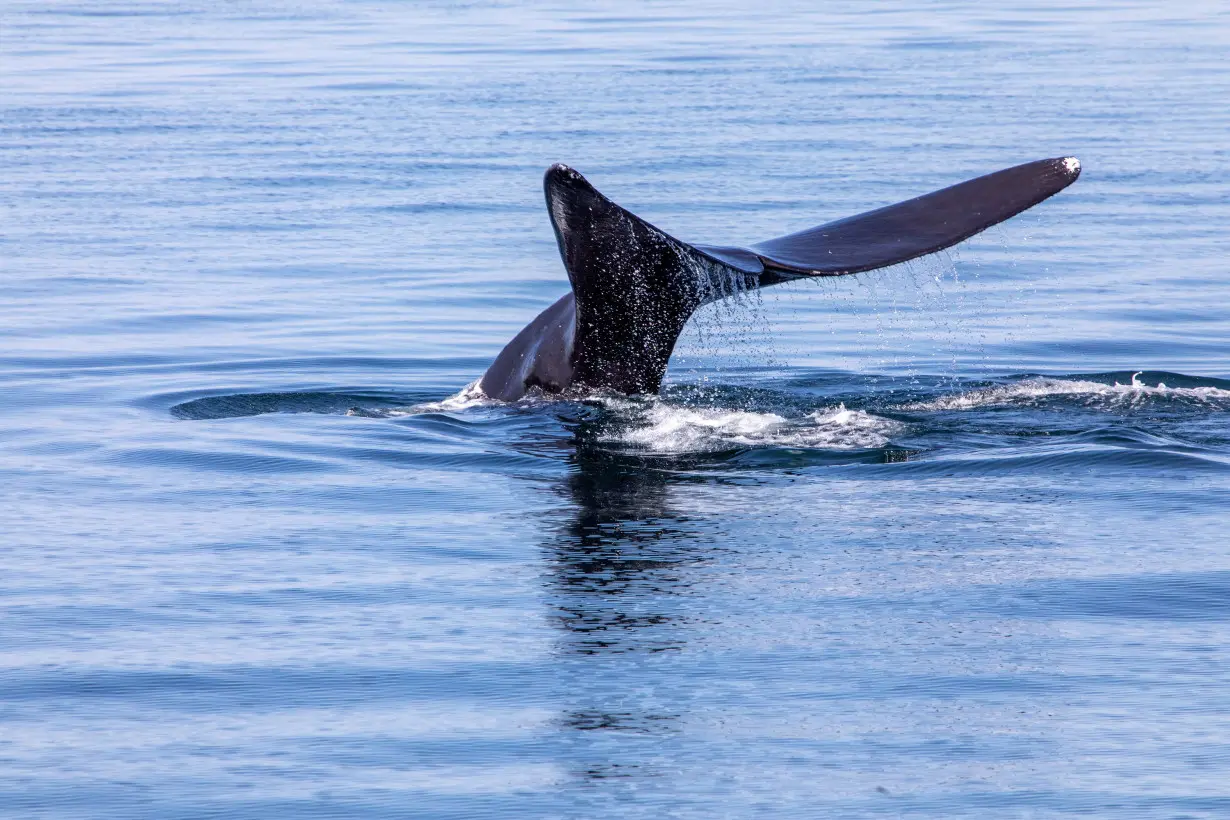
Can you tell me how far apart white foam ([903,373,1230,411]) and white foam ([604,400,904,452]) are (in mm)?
461

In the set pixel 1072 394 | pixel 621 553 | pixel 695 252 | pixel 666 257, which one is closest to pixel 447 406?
pixel 666 257

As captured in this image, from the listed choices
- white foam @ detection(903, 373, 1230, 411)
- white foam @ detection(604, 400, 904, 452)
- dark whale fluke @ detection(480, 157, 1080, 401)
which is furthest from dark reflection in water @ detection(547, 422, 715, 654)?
white foam @ detection(903, 373, 1230, 411)

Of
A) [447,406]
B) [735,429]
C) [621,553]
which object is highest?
[447,406]

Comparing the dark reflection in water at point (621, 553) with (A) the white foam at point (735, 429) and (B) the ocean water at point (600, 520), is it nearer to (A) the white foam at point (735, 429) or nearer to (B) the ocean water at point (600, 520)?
(B) the ocean water at point (600, 520)

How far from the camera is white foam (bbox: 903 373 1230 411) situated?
8.16 meters

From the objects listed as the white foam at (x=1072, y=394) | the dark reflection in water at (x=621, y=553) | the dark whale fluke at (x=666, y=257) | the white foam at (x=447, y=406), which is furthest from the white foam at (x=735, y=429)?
the white foam at (x=447, y=406)

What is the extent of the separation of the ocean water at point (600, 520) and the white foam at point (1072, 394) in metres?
0.04

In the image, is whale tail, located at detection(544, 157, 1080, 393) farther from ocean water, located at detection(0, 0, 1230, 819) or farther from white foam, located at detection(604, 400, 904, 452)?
ocean water, located at detection(0, 0, 1230, 819)

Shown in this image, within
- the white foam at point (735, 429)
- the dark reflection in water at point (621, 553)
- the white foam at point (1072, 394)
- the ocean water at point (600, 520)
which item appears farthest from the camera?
the white foam at point (1072, 394)

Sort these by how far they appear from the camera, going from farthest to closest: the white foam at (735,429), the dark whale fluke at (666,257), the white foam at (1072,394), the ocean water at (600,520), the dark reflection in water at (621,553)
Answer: the white foam at (1072,394), the white foam at (735,429), the dark whale fluke at (666,257), the dark reflection in water at (621,553), the ocean water at (600,520)

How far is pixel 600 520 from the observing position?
20.9 ft

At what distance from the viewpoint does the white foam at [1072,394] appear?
816 cm

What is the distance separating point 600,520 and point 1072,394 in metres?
2.78

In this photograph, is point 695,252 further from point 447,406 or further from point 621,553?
point 447,406
